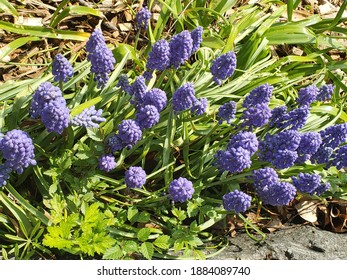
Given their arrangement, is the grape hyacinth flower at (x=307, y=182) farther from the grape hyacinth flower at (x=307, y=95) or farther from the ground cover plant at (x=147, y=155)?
the grape hyacinth flower at (x=307, y=95)

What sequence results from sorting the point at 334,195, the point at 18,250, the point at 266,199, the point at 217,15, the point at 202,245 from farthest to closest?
the point at 217,15, the point at 334,195, the point at 202,245, the point at 266,199, the point at 18,250

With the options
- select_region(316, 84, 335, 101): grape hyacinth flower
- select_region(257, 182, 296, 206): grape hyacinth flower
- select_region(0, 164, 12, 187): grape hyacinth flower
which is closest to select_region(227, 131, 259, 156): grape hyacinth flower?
select_region(257, 182, 296, 206): grape hyacinth flower

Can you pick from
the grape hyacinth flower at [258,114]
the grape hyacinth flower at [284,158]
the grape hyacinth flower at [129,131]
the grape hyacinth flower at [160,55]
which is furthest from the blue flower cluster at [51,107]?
the grape hyacinth flower at [284,158]

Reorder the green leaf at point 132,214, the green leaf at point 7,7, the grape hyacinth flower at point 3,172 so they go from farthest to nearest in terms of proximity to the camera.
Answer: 1. the green leaf at point 7,7
2. the green leaf at point 132,214
3. the grape hyacinth flower at point 3,172

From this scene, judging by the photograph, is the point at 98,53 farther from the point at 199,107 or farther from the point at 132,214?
the point at 132,214

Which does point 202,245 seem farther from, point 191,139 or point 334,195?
point 334,195

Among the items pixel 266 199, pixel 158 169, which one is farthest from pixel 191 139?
pixel 266 199
